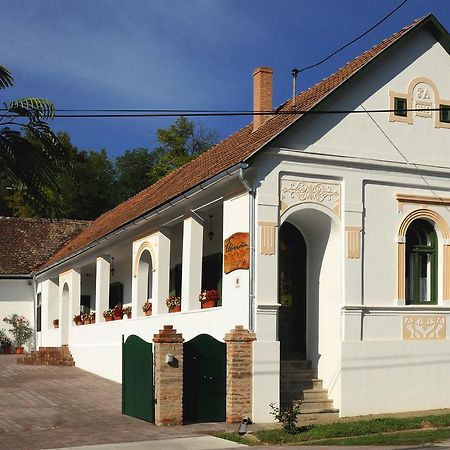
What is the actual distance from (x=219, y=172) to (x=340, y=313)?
3930mm

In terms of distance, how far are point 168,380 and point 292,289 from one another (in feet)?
14.4

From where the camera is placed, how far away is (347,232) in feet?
55.7

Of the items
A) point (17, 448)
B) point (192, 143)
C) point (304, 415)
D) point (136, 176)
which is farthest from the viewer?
point (136, 176)

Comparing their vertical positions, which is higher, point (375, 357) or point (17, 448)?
point (375, 357)

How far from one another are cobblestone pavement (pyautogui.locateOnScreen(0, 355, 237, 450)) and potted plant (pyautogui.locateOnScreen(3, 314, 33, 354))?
12.2 meters

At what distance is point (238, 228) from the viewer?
1644 centimetres

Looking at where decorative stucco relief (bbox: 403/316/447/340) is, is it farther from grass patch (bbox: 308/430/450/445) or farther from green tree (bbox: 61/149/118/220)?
green tree (bbox: 61/149/118/220)

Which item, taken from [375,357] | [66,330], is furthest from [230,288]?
[66,330]

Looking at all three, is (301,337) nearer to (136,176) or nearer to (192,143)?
(192,143)

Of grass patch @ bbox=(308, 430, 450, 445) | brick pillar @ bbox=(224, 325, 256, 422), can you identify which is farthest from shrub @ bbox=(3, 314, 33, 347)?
grass patch @ bbox=(308, 430, 450, 445)

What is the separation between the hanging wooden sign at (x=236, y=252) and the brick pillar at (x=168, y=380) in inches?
79.9

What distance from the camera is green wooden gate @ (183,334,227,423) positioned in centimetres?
1572

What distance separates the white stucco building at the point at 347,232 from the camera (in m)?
16.1

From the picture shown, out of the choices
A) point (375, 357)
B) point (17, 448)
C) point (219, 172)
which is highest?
point (219, 172)
